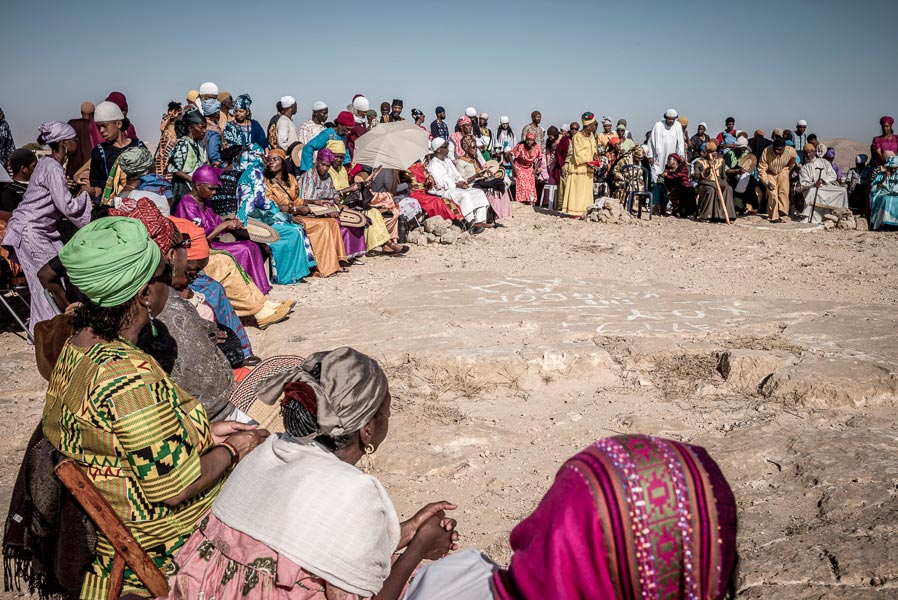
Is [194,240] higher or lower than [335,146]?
lower

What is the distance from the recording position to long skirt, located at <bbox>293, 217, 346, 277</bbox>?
8.17 meters

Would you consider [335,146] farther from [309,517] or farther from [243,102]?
[309,517]

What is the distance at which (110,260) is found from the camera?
2.05 metres

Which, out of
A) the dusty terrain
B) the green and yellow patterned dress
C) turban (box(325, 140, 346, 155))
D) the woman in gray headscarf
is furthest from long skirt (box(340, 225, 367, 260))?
the green and yellow patterned dress

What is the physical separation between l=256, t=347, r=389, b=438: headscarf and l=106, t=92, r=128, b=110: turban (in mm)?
7611

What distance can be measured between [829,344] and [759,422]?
1.43m

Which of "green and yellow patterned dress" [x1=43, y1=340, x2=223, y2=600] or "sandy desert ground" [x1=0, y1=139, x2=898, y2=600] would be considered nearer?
"green and yellow patterned dress" [x1=43, y1=340, x2=223, y2=600]

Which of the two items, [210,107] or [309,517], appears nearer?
[309,517]

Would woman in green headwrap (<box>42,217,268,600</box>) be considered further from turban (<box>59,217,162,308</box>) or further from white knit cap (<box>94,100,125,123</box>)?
white knit cap (<box>94,100,125,123</box>)

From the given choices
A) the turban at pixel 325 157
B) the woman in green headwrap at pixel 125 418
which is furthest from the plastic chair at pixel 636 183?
the woman in green headwrap at pixel 125 418

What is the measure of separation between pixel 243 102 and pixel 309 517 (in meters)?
10.1

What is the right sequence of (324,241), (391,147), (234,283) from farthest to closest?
1. (391,147)
2. (324,241)
3. (234,283)

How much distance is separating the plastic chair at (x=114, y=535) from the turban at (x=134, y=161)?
5.21 metres

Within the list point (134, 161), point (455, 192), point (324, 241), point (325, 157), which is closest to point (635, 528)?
point (134, 161)
